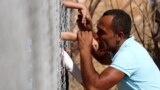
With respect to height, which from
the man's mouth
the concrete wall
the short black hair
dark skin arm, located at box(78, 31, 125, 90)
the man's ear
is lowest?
dark skin arm, located at box(78, 31, 125, 90)

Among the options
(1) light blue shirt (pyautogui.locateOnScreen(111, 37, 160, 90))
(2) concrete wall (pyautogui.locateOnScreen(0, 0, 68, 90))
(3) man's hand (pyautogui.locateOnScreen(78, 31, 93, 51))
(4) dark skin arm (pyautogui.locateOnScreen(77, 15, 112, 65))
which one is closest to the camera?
(2) concrete wall (pyautogui.locateOnScreen(0, 0, 68, 90))

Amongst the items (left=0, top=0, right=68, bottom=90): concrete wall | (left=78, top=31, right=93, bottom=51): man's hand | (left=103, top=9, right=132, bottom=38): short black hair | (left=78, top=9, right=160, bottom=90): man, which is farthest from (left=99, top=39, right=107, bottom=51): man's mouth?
(left=0, top=0, right=68, bottom=90): concrete wall

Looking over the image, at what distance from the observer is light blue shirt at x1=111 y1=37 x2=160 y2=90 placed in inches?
123

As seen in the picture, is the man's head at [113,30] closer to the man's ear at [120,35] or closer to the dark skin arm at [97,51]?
the man's ear at [120,35]

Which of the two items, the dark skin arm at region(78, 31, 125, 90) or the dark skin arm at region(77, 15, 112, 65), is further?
the dark skin arm at region(77, 15, 112, 65)

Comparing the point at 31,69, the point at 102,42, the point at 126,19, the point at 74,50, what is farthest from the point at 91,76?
the point at 74,50

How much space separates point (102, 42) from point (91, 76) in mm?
275

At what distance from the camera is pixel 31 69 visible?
743 mm

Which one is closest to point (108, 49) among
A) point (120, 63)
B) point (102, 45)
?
point (102, 45)

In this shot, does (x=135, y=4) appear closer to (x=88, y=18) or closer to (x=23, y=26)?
(x=88, y=18)

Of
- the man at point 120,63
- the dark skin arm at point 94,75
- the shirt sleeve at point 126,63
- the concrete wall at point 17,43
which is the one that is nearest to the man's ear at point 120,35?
the man at point 120,63

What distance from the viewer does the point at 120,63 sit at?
3.08m

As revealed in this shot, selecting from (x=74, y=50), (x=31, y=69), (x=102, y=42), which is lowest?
(x=74, y=50)

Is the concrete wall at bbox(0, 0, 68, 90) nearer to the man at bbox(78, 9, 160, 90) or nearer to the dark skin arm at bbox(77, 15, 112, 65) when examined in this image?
the man at bbox(78, 9, 160, 90)
